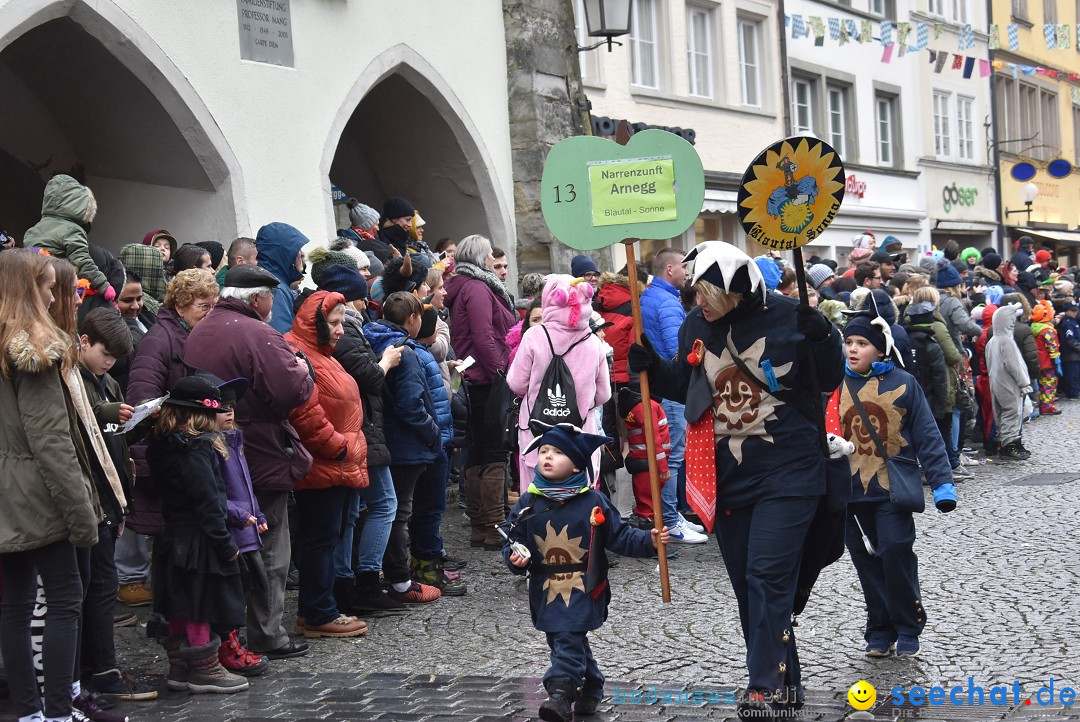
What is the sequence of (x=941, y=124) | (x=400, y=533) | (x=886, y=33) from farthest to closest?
(x=941, y=124) < (x=886, y=33) < (x=400, y=533)

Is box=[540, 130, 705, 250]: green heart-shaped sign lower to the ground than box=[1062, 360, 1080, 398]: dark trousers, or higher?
higher

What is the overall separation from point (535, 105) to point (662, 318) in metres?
5.65

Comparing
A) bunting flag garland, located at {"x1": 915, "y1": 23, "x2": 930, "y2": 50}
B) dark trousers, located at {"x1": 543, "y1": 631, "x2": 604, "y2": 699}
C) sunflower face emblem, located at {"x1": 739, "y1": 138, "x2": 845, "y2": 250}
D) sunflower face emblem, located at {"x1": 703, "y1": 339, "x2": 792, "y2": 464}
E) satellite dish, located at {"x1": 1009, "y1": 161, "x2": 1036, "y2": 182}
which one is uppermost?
bunting flag garland, located at {"x1": 915, "y1": 23, "x2": 930, "y2": 50}

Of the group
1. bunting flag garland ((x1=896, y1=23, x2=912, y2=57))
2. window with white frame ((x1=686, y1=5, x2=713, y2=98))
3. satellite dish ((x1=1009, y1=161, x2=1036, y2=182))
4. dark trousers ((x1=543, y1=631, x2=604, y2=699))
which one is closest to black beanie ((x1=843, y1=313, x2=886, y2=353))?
dark trousers ((x1=543, y1=631, x2=604, y2=699))

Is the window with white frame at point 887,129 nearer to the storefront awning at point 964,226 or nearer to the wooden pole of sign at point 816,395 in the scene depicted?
the storefront awning at point 964,226

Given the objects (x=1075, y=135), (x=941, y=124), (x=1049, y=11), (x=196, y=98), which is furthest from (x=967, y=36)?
(x=196, y=98)

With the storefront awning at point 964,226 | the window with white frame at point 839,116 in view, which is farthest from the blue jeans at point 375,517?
the storefront awning at point 964,226

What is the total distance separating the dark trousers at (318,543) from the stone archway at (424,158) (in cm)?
718

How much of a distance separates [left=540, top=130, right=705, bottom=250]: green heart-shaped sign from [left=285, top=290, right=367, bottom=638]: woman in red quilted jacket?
1.56m

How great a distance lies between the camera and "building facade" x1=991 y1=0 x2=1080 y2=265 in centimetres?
3241

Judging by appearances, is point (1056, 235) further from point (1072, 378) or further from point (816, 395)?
point (816, 395)

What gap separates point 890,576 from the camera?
625 cm

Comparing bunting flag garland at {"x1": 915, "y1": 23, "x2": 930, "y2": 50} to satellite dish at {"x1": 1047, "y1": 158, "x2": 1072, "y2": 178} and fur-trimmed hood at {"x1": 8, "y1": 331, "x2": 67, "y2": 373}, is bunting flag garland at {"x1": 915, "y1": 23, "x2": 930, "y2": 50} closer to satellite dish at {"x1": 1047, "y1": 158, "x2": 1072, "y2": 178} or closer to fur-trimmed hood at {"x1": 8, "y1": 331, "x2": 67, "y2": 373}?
satellite dish at {"x1": 1047, "y1": 158, "x2": 1072, "y2": 178}

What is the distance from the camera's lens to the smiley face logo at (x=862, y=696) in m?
5.38
